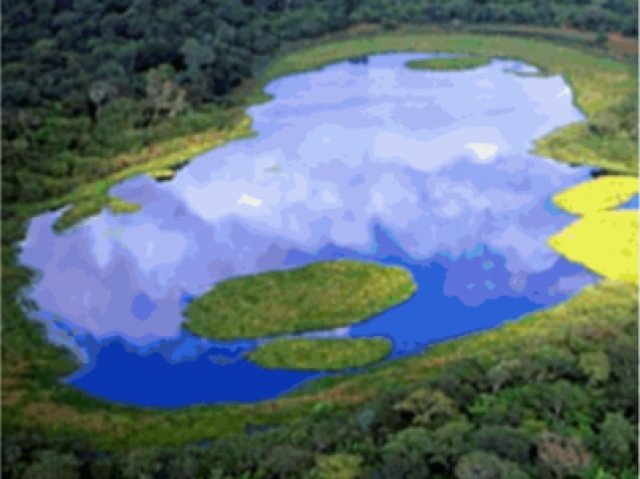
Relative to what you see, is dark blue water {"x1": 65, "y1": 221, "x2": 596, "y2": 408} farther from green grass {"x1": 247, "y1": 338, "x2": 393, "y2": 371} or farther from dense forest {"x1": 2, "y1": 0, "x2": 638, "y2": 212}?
dense forest {"x1": 2, "y1": 0, "x2": 638, "y2": 212}

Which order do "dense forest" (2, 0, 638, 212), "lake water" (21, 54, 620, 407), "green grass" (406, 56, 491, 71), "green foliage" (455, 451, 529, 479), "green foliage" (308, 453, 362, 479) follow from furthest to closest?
1. "green grass" (406, 56, 491, 71)
2. "dense forest" (2, 0, 638, 212)
3. "lake water" (21, 54, 620, 407)
4. "green foliage" (308, 453, 362, 479)
5. "green foliage" (455, 451, 529, 479)

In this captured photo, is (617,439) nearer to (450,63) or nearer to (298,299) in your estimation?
(298,299)

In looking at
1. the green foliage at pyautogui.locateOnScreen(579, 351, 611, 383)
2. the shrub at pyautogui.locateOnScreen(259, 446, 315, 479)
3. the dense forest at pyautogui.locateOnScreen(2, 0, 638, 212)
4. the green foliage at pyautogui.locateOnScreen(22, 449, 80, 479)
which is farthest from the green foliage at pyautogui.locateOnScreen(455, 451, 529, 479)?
the dense forest at pyautogui.locateOnScreen(2, 0, 638, 212)

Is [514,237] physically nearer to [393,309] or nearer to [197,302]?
[393,309]

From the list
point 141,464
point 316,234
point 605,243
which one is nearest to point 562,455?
point 141,464

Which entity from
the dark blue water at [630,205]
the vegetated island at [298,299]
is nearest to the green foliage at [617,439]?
the vegetated island at [298,299]

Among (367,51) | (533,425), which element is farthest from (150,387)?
(367,51)

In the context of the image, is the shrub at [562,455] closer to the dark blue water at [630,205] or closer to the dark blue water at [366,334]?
the dark blue water at [366,334]

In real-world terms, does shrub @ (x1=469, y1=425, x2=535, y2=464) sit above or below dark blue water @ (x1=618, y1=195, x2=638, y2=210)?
below
